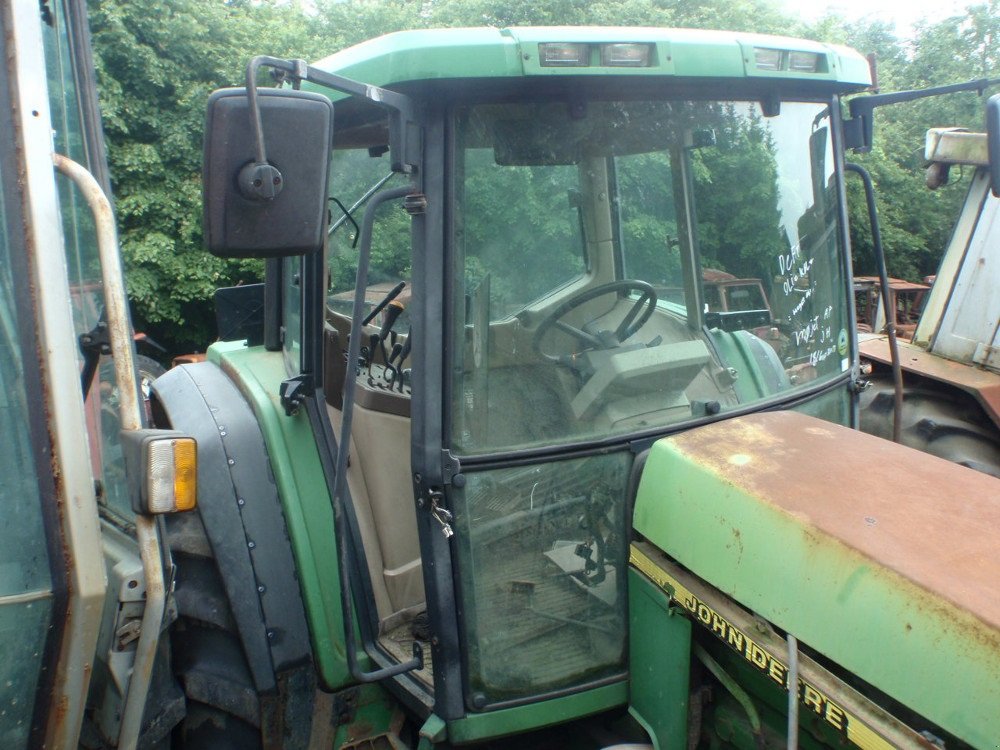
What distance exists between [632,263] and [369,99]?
0.82 meters

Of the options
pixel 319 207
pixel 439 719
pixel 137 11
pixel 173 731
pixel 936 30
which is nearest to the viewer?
pixel 319 207

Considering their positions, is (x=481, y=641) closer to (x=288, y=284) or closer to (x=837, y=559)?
(x=837, y=559)

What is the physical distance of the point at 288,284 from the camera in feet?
9.27

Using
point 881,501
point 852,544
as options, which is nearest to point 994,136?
point 881,501

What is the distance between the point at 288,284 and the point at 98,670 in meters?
1.33

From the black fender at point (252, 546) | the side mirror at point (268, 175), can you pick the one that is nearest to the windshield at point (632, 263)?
the side mirror at point (268, 175)

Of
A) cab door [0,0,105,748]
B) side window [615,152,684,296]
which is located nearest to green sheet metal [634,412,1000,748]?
side window [615,152,684,296]

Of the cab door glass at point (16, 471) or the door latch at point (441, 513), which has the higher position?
the cab door glass at point (16, 471)

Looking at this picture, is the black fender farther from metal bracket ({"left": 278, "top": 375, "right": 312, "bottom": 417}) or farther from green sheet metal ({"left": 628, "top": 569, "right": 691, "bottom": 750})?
green sheet metal ({"left": 628, "top": 569, "right": 691, "bottom": 750})

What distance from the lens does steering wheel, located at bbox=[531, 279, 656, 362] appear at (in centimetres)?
208

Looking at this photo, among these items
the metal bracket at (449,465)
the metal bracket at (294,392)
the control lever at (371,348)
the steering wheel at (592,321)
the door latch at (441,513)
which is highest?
the steering wheel at (592,321)

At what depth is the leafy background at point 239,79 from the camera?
9.90 meters

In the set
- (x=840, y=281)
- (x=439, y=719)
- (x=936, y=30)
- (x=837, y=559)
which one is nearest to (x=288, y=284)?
(x=439, y=719)

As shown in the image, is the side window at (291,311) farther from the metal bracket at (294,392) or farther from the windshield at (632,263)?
the windshield at (632,263)
